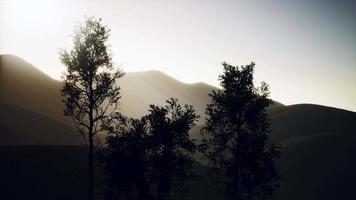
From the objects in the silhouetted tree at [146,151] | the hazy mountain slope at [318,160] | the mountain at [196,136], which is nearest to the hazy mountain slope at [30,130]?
the mountain at [196,136]

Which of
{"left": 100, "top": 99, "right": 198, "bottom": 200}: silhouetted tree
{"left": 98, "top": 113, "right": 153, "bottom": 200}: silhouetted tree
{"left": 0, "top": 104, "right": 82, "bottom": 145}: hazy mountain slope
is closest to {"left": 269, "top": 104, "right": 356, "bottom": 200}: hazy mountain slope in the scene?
{"left": 100, "top": 99, "right": 198, "bottom": 200}: silhouetted tree

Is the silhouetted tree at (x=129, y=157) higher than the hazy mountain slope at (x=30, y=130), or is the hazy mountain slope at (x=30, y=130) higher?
the hazy mountain slope at (x=30, y=130)

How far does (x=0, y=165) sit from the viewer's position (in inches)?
1507

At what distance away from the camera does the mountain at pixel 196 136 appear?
128 feet

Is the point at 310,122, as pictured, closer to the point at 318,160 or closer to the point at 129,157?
the point at 318,160

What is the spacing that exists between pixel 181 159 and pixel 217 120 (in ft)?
15.7

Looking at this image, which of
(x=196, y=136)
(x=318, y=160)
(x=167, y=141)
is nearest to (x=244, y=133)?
(x=167, y=141)

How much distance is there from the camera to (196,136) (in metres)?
132

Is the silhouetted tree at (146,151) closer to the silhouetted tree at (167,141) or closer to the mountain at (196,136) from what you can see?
the silhouetted tree at (167,141)

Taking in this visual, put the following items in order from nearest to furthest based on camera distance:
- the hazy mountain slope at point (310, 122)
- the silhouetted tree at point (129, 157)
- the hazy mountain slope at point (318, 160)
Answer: the silhouetted tree at point (129, 157)
the hazy mountain slope at point (318, 160)
the hazy mountain slope at point (310, 122)

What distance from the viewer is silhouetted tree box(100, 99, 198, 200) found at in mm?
23344

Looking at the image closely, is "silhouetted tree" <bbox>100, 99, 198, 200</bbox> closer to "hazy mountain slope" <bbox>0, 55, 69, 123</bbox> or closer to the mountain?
the mountain

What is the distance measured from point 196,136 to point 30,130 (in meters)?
57.0

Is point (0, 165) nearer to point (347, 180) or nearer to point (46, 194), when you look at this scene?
point (46, 194)
